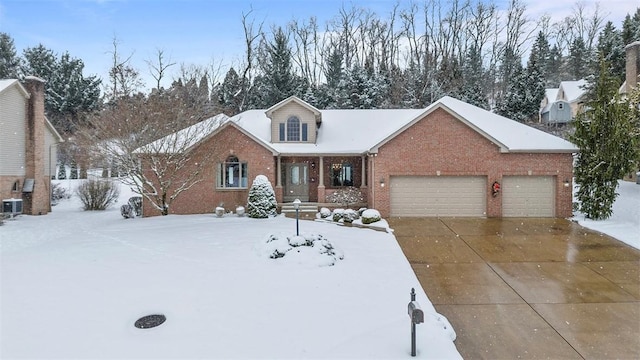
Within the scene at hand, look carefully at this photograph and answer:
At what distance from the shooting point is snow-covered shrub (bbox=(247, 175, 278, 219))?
623 inches

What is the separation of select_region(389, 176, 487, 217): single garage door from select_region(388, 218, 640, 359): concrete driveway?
314 centimetres

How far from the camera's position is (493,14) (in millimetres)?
42219

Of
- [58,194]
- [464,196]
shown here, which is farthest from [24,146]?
[464,196]

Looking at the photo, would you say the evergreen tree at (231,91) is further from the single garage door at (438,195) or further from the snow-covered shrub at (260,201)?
the single garage door at (438,195)

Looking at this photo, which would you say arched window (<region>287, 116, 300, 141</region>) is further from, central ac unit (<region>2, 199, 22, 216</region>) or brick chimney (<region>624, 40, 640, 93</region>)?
brick chimney (<region>624, 40, 640, 93</region>)

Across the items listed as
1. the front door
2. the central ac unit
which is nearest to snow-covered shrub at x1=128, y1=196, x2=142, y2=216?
the central ac unit

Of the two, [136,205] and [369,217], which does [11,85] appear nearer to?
[136,205]

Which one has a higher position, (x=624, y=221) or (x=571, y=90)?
(x=571, y=90)

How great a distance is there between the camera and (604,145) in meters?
14.6

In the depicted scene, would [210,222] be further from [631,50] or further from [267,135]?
[631,50]

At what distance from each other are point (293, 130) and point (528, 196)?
11.7 metres

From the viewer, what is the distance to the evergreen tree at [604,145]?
14305mm

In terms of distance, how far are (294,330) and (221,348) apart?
118 cm

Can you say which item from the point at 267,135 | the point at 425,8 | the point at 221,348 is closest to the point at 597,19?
the point at 425,8
